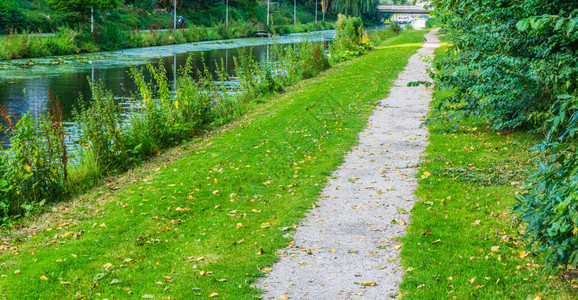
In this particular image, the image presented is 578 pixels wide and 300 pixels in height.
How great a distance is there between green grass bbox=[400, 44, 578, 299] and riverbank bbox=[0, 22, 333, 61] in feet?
45.7

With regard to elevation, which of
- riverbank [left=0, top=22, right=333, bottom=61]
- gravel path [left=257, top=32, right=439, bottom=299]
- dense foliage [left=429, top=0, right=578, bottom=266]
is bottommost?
gravel path [left=257, top=32, right=439, bottom=299]

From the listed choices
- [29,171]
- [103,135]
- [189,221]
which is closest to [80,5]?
[103,135]

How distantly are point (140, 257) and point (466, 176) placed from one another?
494 centimetres

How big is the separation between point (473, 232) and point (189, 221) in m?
3.65

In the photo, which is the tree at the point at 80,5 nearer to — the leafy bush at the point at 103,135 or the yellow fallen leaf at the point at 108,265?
the leafy bush at the point at 103,135

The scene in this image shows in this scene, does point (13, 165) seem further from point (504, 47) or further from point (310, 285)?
point (504, 47)

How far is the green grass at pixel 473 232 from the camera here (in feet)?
17.0

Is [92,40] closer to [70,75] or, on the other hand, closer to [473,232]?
[70,75]

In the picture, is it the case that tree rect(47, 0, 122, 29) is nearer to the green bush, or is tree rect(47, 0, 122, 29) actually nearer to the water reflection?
the green bush

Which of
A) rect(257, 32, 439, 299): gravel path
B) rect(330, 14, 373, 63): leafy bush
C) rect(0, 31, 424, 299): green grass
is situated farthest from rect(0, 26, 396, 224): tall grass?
rect(330, 14, 373, 63): leafy bush

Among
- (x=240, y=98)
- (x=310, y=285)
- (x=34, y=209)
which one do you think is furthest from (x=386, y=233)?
Answer: (x=240, y=98)

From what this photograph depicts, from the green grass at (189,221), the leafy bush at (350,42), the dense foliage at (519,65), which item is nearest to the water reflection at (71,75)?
the leafy bush at (350,42)

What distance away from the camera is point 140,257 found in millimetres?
6434

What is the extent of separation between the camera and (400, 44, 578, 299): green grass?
518 cm
